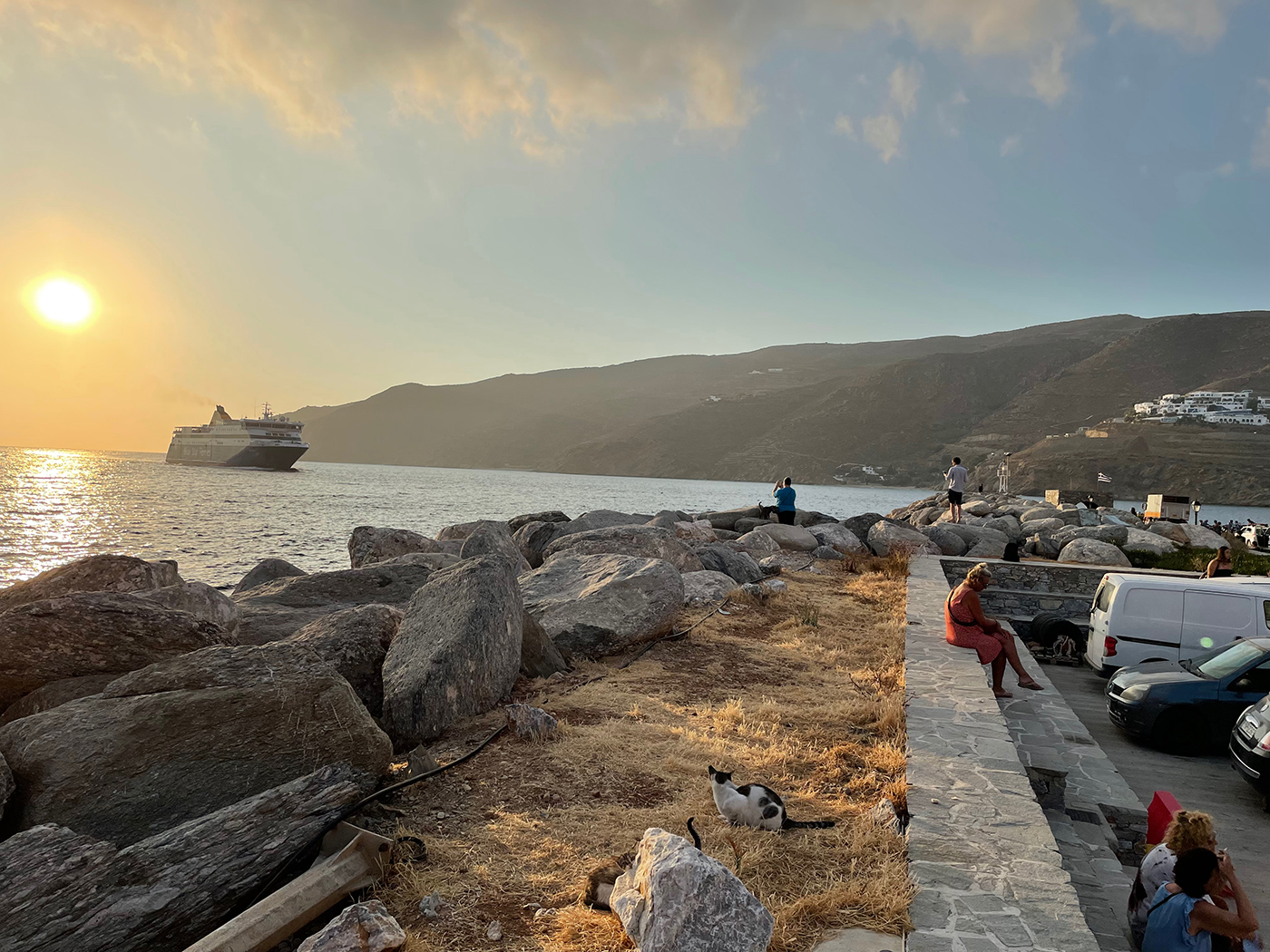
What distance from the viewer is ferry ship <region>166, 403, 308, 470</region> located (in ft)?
339

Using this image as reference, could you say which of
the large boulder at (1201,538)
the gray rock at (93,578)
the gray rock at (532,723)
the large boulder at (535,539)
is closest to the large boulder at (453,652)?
the gray rock at (532,723)

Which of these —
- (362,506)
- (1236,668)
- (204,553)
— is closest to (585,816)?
(1236,668)

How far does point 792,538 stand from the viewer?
21172 millimetres

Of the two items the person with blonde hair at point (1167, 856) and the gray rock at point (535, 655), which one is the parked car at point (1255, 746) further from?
the gray rock at point (535, 655)

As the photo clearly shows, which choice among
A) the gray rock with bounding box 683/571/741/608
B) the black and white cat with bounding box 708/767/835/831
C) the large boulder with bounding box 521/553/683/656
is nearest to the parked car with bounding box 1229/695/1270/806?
the black and white cat with bounding box 708/767/835/831

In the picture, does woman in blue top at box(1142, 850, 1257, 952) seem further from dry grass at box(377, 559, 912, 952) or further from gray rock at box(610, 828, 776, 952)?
gray rock at box(610, 828, 776, 952)

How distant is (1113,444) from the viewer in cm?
8744

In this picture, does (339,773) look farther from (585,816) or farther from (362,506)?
(362,506)

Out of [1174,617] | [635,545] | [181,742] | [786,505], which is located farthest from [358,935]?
[786,505]

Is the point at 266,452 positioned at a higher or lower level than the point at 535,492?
higher

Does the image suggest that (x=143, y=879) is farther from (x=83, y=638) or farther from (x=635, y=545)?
(x=635, y=545)

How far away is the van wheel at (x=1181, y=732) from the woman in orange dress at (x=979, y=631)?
5.80 feet

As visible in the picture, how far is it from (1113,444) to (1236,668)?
9226 cm

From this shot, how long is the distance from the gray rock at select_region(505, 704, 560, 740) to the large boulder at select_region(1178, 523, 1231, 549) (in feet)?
89.6
